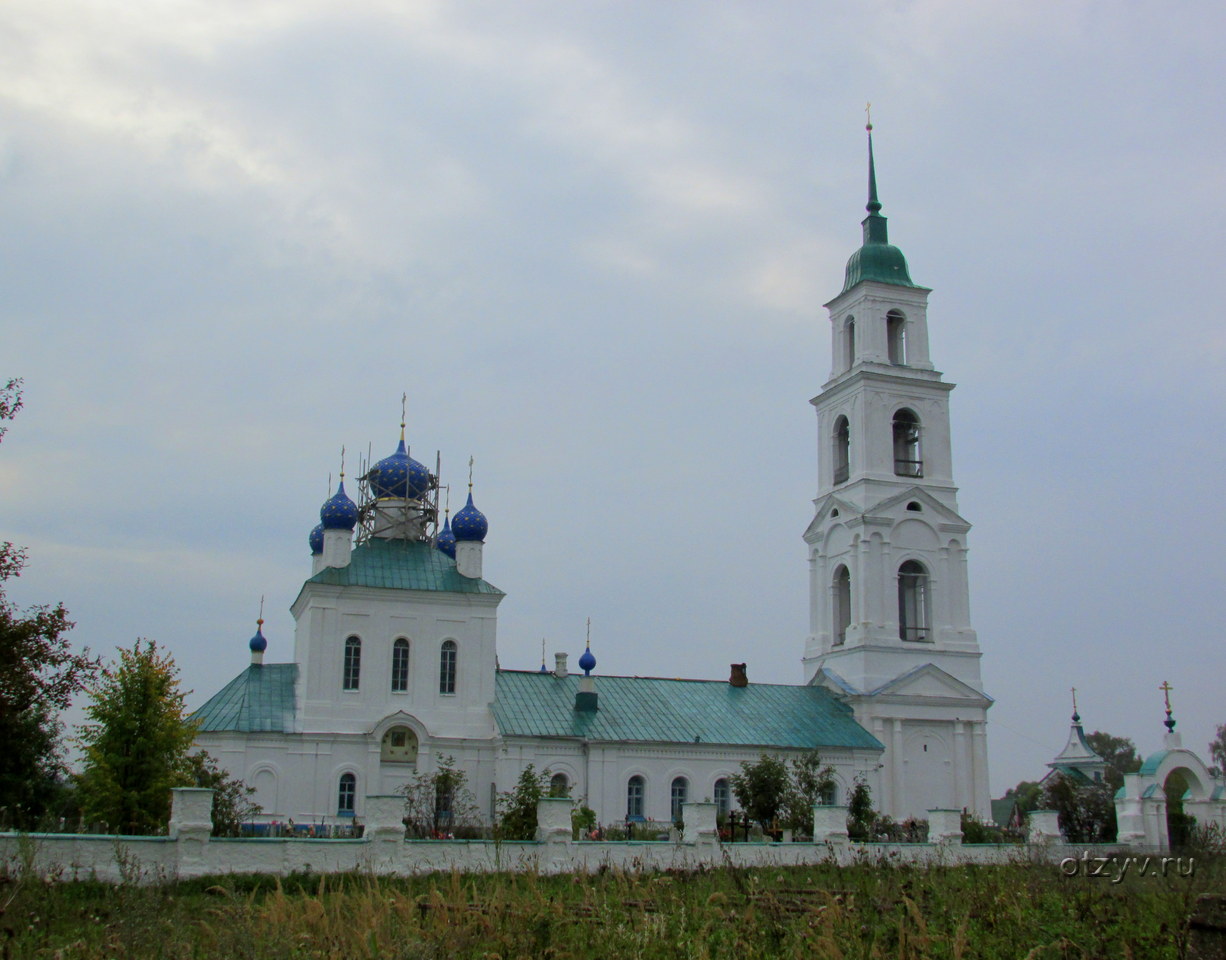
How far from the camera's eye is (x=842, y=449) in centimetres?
3947

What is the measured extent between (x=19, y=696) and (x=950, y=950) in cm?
1333

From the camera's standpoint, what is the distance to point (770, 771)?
2952 centimetres

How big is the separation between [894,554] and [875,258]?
9.53m

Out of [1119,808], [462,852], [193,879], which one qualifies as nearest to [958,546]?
[1119,808]

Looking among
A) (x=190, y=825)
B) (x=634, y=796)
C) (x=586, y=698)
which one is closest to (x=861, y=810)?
(x=634, y=796)

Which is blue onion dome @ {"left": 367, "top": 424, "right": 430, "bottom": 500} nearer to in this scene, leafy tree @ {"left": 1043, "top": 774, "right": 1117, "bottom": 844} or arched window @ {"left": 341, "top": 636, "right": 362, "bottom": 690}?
arched window @ {"left": 341, "top": 636, "right": 362, "bottom": 690}

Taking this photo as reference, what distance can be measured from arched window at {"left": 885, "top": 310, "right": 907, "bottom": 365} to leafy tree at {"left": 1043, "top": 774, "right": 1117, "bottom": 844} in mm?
14171

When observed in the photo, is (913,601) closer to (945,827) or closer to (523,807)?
(945,827)

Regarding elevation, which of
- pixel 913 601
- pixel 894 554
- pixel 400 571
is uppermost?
pixel 894 554

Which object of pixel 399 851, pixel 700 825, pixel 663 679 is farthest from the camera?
pixel 663 679

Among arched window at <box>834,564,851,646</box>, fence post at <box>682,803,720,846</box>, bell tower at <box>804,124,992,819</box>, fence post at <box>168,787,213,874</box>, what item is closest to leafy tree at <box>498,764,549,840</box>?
fence post at <box>682,803,720,846</box>

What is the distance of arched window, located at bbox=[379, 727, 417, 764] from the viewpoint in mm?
29594

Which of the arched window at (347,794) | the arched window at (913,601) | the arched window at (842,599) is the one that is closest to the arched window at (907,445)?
the arched window at (913,601)

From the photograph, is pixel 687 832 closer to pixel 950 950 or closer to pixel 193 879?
pixel 193 879
